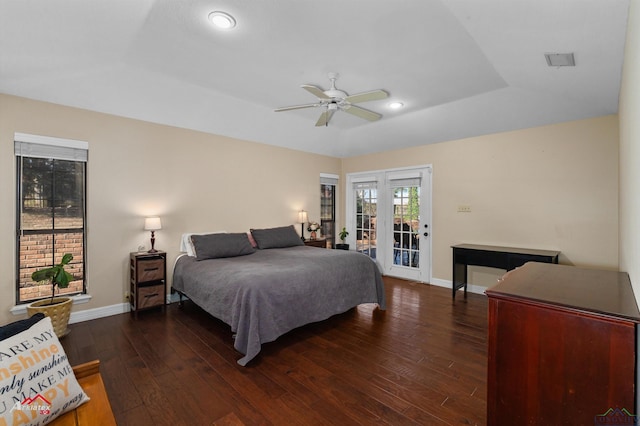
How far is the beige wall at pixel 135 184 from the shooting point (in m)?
3.00

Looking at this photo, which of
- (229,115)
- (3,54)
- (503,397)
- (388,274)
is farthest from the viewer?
(388,274)

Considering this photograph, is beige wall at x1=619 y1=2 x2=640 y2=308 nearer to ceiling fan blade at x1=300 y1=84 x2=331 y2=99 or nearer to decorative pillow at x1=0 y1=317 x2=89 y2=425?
ceiling fan blade at x1=300 y1=84 x2=331 y2=99

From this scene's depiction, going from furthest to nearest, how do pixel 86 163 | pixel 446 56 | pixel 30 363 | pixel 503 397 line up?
pixel 86 163 → pixel 446 56 → pixel 503 397 → pixel 30 363

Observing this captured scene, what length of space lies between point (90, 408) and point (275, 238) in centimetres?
348

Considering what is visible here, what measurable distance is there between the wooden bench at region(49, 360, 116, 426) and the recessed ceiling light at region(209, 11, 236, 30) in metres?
2.41

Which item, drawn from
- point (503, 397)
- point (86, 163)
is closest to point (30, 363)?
point (503, 397)

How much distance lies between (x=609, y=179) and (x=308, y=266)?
12.1ft

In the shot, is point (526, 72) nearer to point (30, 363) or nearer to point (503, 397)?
point (503, 397)

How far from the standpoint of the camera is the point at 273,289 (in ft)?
8.68

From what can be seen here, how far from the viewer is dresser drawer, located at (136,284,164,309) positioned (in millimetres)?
3492

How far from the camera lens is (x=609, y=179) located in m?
3.43

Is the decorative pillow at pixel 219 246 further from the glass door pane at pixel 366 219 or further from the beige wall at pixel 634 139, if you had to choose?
the beige wall at pixel 634 139

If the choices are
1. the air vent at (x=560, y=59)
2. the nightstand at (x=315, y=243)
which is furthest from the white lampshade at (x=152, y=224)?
the air vent at (x=560, y=59)

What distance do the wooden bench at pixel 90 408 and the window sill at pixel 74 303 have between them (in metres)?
2.47
